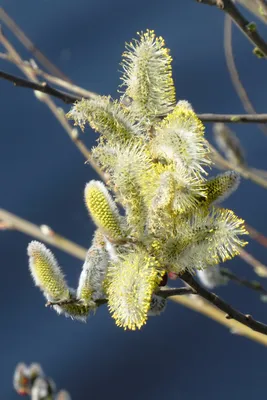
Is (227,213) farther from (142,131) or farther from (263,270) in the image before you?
(263,270)

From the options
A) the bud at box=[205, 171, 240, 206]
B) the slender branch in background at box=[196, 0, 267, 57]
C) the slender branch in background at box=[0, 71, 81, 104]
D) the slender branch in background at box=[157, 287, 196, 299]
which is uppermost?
the slender branch in background at box=[0, 71, 81, 104]

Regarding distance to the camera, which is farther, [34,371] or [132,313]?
[34,371]

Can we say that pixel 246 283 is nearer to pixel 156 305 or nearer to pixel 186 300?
pixel 186 300

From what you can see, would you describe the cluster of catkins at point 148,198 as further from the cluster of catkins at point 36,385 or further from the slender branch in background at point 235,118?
the cluster of catkins at point 36,385

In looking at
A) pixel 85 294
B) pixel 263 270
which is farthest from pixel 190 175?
pixel 263 270

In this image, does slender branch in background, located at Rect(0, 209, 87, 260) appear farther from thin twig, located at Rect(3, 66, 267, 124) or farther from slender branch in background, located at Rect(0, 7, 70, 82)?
thin twig, located at Rect(3, 66, 267, 124)

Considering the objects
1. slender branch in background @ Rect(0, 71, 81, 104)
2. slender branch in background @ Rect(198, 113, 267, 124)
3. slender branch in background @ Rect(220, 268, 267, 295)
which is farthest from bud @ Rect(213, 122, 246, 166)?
slender branch in background @ Rect(0, 71, 81, 104)

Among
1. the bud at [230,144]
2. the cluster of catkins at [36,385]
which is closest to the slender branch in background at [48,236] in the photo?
the cluster of catkins at [36,385]
